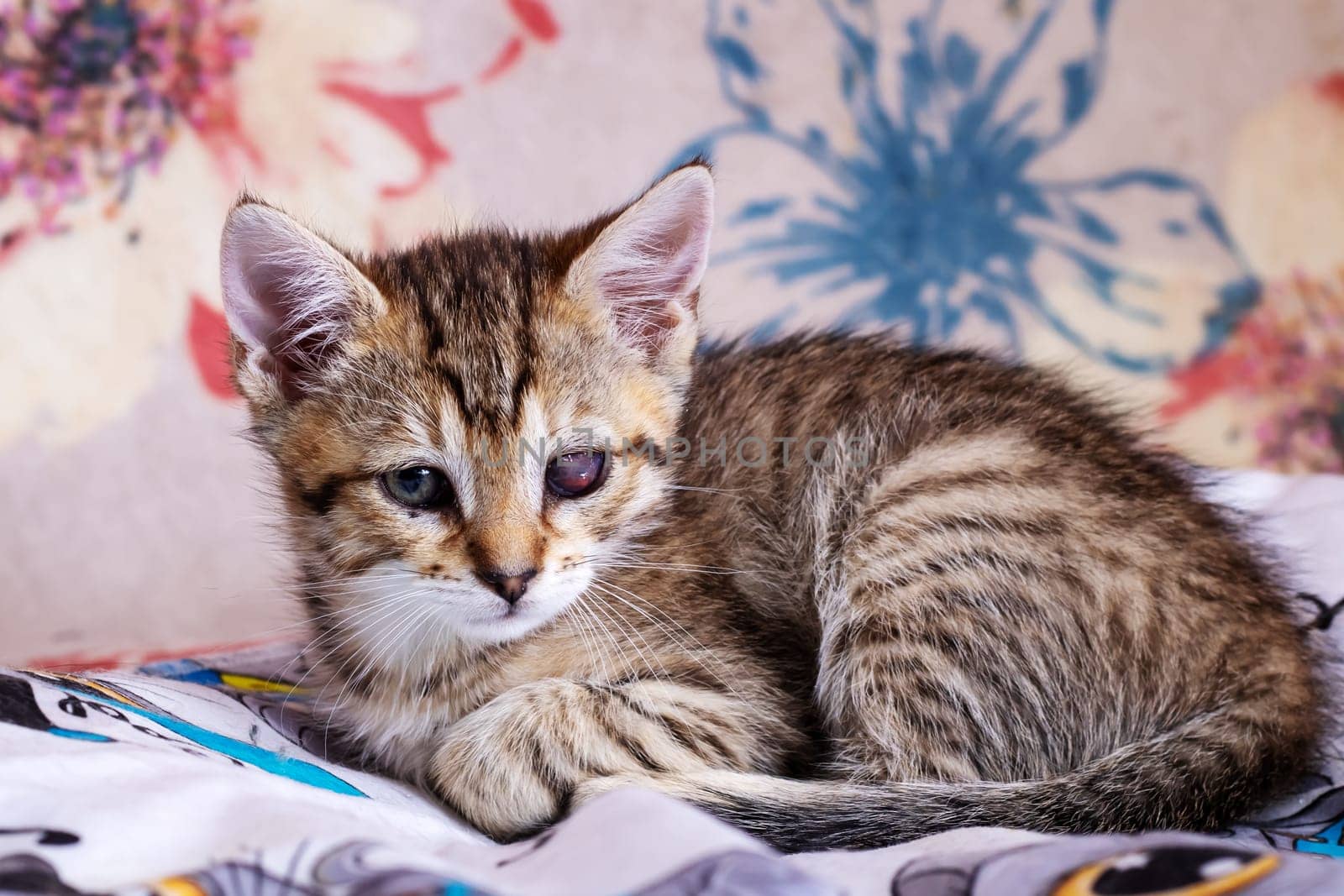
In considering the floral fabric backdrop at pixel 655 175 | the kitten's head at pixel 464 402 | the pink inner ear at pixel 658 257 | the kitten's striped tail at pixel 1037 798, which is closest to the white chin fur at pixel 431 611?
the kitten's head at pixel 464 402

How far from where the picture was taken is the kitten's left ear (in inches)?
54.4

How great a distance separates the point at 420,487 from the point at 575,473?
177 mm

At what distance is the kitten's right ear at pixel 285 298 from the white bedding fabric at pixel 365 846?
Answer: 0.42 meters

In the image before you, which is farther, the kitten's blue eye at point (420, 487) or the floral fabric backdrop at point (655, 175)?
the floral fabric backdrop at point (655, 175)

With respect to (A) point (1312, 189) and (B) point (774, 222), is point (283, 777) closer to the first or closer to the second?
(B) point (774, 222)

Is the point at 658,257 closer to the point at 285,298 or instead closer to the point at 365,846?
the point at 285,298

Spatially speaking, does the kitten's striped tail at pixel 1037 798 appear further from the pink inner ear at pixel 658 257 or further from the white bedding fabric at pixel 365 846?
the pink inner ear at pixel 658 257

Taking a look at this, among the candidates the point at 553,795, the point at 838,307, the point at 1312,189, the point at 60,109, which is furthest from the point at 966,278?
the point at 60,109

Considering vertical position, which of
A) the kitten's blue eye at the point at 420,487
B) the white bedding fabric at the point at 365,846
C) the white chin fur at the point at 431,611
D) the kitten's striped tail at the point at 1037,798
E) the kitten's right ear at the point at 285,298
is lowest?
the kitten's striped tail at the point at 1037,798

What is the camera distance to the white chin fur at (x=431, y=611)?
1.29m

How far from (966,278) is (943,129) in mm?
332

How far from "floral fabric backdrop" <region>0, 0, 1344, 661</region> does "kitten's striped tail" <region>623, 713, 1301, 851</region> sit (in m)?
1.25

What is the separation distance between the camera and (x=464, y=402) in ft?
4.41

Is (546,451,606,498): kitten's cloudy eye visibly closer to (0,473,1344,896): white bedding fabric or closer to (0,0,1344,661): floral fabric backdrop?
(0,473,1344,896): white bedding fabric
